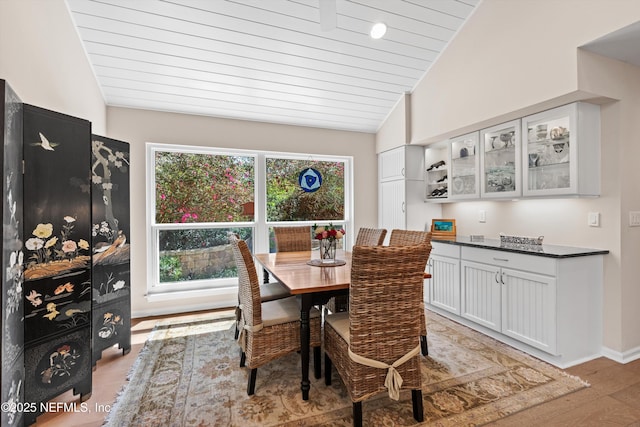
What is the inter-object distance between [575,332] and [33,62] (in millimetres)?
4356

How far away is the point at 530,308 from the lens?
2.52m

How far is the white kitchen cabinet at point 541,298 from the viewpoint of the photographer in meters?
2.35

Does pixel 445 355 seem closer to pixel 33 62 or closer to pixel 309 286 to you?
pixel 309 286

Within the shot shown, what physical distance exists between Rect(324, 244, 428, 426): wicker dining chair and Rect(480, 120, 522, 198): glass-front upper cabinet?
1.90m

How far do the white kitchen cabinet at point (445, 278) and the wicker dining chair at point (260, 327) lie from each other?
1.79 m

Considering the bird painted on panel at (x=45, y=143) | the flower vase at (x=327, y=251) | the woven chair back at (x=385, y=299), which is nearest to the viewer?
the woven chair back at (x=385, y=299)

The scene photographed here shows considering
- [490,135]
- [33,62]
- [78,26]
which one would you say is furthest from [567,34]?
[78,26]

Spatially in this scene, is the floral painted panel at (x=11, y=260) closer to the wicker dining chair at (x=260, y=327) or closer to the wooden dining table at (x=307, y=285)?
the wicker dining chair at (x=260, y=327)

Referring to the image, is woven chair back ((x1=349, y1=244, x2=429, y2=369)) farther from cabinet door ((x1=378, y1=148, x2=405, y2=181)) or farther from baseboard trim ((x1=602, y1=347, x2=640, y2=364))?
cabinet door ((x1=378, y1=148, x2=405, y2=181))

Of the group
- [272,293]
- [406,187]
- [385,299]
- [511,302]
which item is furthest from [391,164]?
[385,299]

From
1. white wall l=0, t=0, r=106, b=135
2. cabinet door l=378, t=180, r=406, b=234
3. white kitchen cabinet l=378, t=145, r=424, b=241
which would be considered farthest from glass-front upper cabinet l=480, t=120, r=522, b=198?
white wall l=0, t=0, r=106, b=135

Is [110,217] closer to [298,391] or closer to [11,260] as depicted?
[11,260]

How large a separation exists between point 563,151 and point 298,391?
285 centimetres

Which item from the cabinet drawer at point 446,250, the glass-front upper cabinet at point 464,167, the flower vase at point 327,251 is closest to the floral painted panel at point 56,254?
the flower vase at point 327,251
